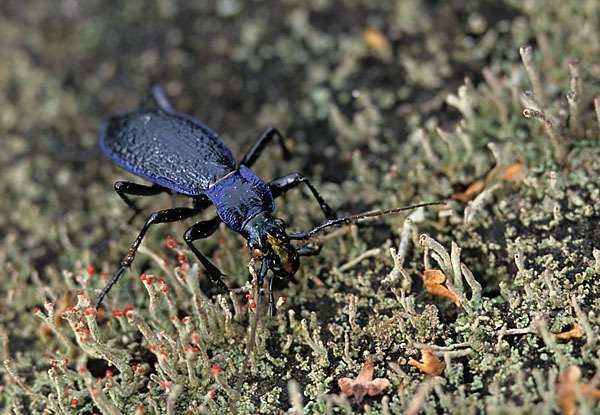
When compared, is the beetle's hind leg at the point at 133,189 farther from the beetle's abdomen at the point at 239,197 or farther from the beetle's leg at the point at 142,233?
the beetle's abdomen at the point at 239,197

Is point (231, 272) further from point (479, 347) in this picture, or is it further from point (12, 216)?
point (12, 216)

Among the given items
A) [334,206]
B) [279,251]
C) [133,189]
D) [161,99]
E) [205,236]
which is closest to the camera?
[279,251]

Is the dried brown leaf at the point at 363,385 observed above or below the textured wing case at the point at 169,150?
below

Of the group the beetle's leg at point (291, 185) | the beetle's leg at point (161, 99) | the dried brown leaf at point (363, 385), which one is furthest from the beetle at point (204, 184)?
the dried brown leaf at point (363, 385)

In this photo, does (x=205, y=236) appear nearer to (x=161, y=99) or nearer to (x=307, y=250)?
(x=307, y=250)

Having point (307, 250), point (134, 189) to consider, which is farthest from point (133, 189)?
point (307, 250)

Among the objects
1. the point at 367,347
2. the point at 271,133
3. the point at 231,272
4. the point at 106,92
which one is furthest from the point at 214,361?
the point at 106,92

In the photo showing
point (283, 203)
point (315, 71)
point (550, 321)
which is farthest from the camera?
point (315, 71)

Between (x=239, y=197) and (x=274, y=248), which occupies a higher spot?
(x=239, y=197)
